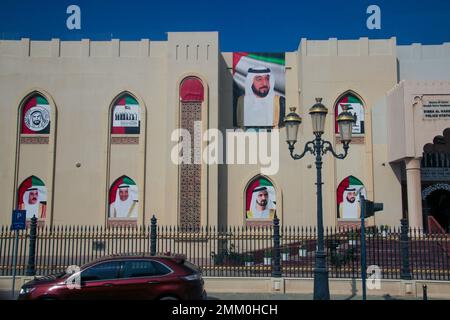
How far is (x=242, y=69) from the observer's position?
24438 mm

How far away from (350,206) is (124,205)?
11673mm

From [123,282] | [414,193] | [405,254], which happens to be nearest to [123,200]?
[414,193]

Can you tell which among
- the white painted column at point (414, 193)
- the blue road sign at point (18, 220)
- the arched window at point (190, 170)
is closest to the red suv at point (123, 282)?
the blue road sign at point (18, 220)

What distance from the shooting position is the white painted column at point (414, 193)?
20500mm

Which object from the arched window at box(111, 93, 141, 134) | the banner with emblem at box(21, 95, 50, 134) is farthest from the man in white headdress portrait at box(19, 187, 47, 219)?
the arched window at box(111, 93, 141, 134)

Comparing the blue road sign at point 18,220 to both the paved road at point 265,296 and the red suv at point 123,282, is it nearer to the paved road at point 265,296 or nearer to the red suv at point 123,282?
the paved road at point 265,296

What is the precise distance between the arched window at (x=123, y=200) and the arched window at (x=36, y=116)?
480 centimetres

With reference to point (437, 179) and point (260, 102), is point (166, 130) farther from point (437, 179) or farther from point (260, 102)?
point (437, 179)

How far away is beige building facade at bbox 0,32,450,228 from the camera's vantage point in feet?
74.6
